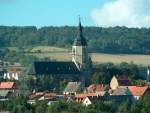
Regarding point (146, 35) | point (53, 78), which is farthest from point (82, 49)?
point (146, 35)

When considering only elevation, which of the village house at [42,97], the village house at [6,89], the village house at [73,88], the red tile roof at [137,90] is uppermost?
the red tile roof at [137,90]

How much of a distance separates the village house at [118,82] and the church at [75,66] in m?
3.97

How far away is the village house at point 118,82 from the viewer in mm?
104037

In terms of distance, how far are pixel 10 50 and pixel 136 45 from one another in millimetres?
21007

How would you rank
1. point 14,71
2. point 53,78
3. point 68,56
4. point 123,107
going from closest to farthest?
1. point 123,107
2. point 53,78
3. point 14,71
4. point 68,56

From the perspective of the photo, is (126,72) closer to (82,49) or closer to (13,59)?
(82,49)

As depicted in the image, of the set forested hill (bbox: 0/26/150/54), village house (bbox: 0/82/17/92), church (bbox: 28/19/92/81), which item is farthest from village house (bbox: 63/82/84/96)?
forested hill (bbox: 0/26/150/54)

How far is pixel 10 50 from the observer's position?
167 m

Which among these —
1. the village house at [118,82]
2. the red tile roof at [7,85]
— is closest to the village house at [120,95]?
the village house at [118,82]

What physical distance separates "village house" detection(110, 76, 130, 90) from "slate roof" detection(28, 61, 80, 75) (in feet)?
17.5

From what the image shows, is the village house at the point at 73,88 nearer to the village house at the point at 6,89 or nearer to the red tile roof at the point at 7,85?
the village house at the point at 6,89

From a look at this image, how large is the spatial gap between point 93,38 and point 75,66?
71.9 m

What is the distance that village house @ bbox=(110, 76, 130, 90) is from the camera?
104m

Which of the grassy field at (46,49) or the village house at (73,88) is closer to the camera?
the village house at (73,88)
